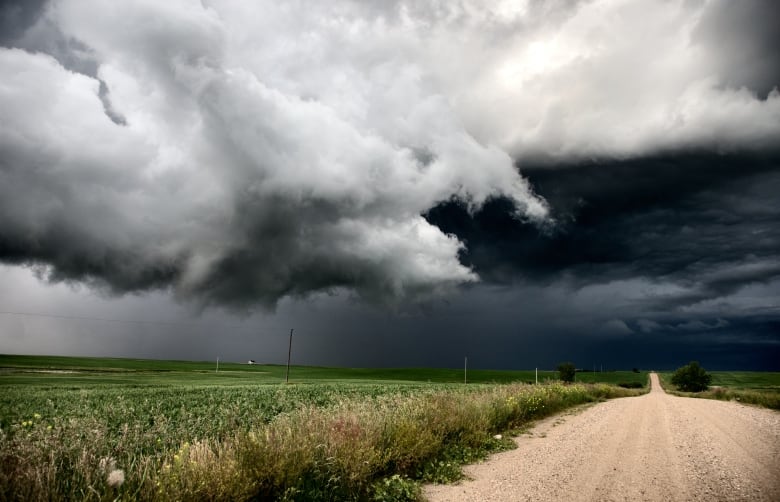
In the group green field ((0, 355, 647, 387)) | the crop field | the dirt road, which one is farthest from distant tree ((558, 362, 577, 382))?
the crop field

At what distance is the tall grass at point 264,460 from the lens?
579 centimetres

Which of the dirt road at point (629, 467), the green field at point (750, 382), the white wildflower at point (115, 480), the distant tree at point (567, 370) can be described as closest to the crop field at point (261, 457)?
the white wildflower at point (115, 480)

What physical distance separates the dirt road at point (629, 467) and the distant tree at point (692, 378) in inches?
3414

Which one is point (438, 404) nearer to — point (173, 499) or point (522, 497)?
point (522, 497)

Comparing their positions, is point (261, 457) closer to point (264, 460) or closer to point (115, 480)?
point (264, 460)

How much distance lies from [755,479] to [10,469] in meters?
13.5

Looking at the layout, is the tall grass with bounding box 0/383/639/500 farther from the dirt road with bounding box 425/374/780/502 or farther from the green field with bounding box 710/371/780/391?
the green field with bounding box 710/371/780/391

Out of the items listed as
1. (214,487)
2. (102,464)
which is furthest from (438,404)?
(102,464)

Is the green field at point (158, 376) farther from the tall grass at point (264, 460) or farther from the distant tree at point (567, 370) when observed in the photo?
the tall grass at point (264, 460)

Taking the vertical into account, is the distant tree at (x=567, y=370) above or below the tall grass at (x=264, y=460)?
below

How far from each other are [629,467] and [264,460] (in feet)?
28.0

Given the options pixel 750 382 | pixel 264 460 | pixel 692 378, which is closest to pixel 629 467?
pixel 264 460

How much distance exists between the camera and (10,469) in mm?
5527

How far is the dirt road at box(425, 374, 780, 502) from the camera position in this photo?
832 centimetres
